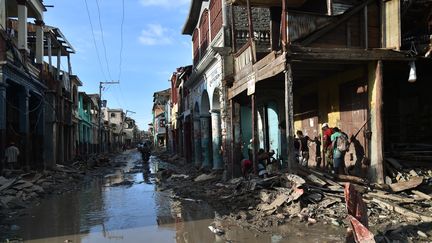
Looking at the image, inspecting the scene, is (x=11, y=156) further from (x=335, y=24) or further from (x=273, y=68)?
(x=335, y=24)

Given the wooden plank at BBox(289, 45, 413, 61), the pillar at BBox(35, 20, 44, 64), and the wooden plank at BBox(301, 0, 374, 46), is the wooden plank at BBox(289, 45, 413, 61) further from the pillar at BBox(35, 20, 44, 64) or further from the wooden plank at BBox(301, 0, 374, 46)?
the pillar at BBox(35, 20, 44, 64)

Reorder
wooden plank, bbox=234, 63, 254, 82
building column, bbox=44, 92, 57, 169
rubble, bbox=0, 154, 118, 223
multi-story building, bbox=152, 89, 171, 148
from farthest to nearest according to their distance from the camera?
multi-story building, bbox=152, 89, 171, 148
building column, bbox=44, 92, 57, 169
wooden plank, bbox=234, 63, 254, 82
rubble, bbox=0, 154, 118, 223

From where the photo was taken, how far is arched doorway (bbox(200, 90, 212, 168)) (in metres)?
25.0

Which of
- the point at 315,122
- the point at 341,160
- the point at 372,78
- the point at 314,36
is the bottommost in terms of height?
the point at 341,160

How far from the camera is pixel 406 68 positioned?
13.7 metres

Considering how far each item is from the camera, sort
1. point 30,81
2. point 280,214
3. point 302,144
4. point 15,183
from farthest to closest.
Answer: point 30,81, point 302,144, point 15,183, point 280,214

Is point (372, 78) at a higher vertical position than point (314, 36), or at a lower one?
lower

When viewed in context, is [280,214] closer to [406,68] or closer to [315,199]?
[315,199]

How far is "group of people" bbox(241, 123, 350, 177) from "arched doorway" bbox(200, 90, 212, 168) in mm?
8822

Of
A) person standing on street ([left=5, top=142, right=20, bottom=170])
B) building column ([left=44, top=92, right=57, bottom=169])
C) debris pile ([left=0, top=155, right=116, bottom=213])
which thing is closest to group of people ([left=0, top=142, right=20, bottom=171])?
person standing on street ([left=5, top=142, right=20, bottom=170])

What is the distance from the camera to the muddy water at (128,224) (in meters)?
8.63

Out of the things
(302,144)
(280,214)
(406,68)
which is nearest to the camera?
(280,214)

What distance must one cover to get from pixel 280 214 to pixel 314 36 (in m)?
4.85

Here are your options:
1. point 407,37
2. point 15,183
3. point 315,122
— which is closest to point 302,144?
point 315,122
